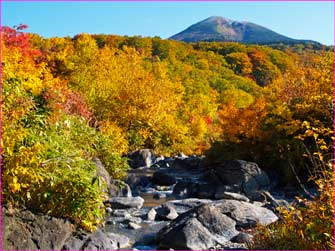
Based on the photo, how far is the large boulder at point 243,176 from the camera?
14.8 m

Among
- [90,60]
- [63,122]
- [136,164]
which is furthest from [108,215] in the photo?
[90,60]

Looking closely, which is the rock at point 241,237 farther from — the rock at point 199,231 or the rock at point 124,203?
the rock at point 124,203

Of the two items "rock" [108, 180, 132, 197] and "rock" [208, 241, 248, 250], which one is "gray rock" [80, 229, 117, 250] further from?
"rock" [108, 180, 132, 197]

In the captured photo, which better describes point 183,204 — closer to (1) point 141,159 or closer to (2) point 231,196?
(2) point 231,196

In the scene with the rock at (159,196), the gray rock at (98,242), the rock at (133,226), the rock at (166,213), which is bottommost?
the rock at (159,196)

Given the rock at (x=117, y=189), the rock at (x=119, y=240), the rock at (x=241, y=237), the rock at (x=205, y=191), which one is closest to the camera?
A: the rock at (x=119, y=240)

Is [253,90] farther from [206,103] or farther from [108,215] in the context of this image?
[108,215]

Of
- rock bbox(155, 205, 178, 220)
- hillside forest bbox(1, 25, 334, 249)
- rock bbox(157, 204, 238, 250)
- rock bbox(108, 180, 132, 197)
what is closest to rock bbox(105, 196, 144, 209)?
rock bbox(108, 180, 132, 197)

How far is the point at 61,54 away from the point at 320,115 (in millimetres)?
16825

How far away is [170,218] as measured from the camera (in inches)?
434

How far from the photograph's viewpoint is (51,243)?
7.46m

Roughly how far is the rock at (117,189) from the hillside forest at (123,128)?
23.0 inches

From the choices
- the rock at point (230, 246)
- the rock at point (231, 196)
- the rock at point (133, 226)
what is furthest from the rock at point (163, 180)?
the rock at point (230, 246)

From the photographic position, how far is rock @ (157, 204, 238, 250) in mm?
8484
